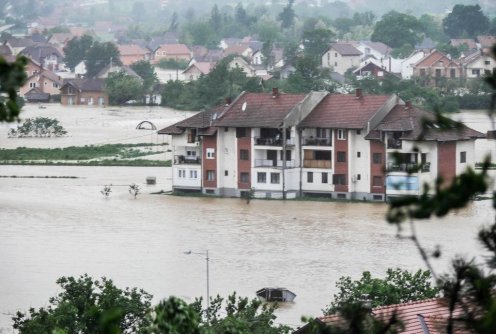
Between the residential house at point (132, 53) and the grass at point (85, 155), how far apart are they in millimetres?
20525

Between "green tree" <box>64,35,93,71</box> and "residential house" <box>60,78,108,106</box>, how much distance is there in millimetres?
7637

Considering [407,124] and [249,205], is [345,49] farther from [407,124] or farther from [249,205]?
[249,205]

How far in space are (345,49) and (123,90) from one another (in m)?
7.33

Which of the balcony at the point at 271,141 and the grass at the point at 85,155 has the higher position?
the balcony at the point at 271,141

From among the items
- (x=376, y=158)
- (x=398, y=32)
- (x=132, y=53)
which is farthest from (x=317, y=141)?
(x=132, y=53)

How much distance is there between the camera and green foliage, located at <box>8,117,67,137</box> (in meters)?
24.8

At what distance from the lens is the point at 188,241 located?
43.2 ft

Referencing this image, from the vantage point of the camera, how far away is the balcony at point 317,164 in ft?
54.4

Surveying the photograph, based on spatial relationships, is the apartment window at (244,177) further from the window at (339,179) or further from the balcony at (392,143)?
the balcony at (392,143)

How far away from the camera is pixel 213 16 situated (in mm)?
54781

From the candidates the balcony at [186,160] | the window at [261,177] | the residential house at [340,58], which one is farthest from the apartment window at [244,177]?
the residential house at [340,58]

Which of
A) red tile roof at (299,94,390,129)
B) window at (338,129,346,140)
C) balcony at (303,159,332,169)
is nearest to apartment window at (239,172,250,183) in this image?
balcony at (303,159,332,169)

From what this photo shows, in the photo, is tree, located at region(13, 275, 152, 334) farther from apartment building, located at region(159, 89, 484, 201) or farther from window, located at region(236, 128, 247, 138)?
window, located at region(236, 128, 247, 138)

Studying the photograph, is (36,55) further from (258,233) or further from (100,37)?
(258,233)
